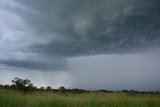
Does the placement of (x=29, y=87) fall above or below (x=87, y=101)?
above

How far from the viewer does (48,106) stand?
14578mm

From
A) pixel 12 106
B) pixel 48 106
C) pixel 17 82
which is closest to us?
pixel 12 106

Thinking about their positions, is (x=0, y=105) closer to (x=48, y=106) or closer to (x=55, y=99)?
(x=48, y=106)

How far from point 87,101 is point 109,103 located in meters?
1.23

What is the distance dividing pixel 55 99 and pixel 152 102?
5.65m

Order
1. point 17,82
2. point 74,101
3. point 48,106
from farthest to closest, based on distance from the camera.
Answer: point 17,82 → point 74,101 → point 48,106

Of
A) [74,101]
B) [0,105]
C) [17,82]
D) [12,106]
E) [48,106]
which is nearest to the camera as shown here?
[0,105]

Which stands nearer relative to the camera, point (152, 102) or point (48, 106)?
point (48, 106)

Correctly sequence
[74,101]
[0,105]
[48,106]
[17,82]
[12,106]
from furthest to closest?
[17,82], [74,101], [48,106], [12,106], [0,105]

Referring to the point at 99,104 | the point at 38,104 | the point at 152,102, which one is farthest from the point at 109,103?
the point at 38,104

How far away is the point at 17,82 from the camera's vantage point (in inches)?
1729

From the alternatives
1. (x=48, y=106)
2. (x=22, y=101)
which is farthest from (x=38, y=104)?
(x=22, y=101)

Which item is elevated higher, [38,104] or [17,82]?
[17,82]

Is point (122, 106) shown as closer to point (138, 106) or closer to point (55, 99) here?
point (138, 106)
